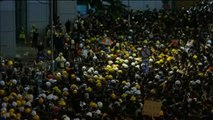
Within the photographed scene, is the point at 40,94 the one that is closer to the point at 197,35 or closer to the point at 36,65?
the point at 36,65

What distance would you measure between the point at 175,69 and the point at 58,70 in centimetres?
532

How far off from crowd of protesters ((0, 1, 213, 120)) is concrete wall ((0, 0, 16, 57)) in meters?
2.61

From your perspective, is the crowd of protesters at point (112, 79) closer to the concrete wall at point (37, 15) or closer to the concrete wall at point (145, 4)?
the concrete wall at point (37, 15)

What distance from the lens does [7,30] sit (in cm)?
2698

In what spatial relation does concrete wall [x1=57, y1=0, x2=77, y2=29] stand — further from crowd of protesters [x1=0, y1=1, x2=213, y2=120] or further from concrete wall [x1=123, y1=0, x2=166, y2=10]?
concrete wall [x1=123, y1=0, x2=166, y2=10]

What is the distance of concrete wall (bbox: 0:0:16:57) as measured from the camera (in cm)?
2678

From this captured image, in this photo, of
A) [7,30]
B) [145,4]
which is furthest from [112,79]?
[145,4]

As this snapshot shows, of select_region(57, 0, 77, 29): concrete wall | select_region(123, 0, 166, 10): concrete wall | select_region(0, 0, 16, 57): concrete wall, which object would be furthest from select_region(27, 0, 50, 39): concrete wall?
select_region(123, 0, 166, 10): concrete wall

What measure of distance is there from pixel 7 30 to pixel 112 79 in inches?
404

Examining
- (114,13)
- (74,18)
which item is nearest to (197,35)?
(74,18)

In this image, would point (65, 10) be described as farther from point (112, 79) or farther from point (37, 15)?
point (112, 79)

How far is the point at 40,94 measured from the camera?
51.6 ft

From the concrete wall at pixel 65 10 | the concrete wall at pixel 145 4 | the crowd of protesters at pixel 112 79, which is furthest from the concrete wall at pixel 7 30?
the concrete wall at pixel 145 4

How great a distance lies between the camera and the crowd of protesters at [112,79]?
1422 centimetres
